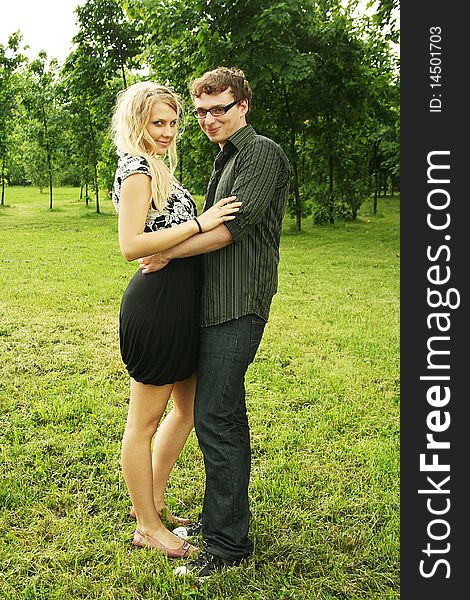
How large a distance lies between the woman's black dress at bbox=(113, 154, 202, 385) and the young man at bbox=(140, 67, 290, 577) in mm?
57

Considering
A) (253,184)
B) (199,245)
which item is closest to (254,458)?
(199,245)

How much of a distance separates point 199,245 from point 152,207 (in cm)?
28

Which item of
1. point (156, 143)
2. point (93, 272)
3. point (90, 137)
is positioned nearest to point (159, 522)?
point (156, 143)

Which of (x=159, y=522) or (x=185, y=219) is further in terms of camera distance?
(x=159, y=522)

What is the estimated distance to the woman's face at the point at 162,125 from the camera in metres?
2.76

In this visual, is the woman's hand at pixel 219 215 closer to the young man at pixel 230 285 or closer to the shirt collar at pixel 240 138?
the young man at pixel 230 285

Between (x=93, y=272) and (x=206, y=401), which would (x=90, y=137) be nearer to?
(x=93, y=272)

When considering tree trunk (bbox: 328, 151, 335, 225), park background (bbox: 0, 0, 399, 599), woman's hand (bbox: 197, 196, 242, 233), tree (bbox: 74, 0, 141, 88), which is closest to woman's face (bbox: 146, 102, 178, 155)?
woman's hand (bbox: 197, 196, 242, 233)

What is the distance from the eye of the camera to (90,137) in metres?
22.5

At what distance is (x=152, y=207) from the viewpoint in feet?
9.11

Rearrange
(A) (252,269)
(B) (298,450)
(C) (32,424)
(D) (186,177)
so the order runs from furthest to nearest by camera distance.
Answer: (D) (186,177)
(C) (32,424)
(B) (298,450)
(A) (252,269)

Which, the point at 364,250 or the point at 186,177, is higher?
the point at 186,177

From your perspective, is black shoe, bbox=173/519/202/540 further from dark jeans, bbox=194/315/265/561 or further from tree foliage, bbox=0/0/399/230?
tree foliage, bbox=0/0/399/230

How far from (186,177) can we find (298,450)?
18.5 metres
